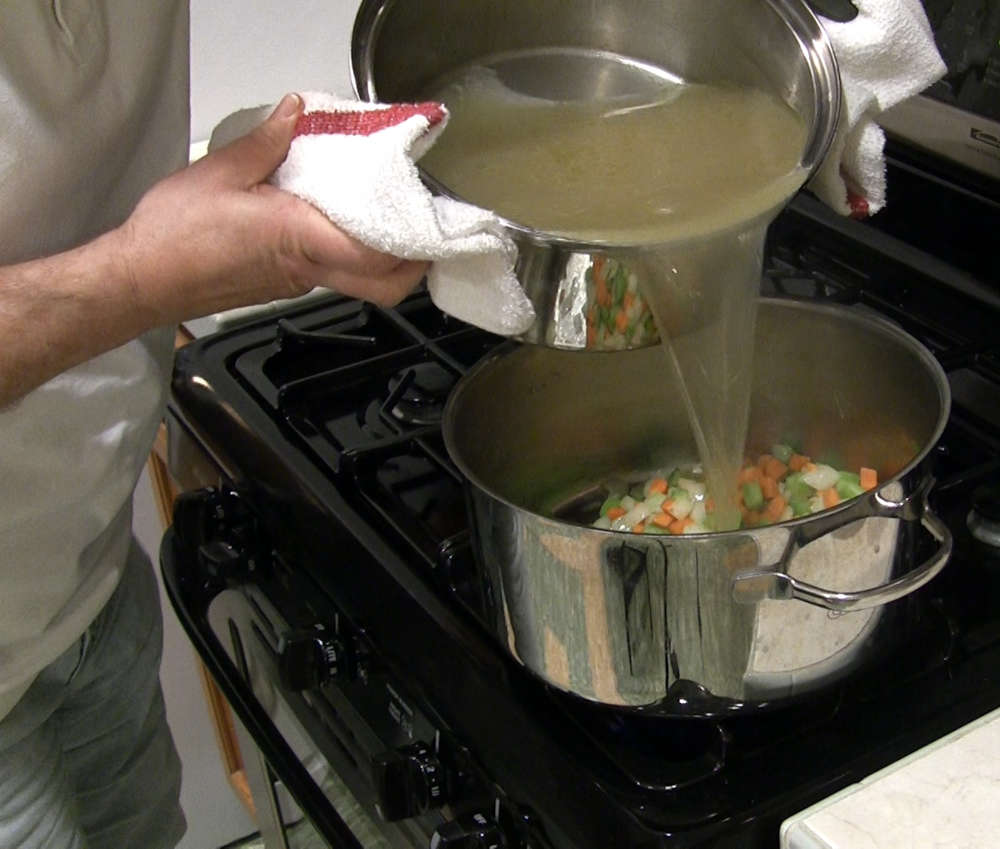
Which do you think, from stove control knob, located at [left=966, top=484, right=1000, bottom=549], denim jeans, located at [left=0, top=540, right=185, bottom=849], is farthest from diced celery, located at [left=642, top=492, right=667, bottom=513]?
denim jeans, located at [left=0, top=540, right=185, bottom=849]

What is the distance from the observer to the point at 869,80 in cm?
75

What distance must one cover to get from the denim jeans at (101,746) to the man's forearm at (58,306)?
1.09ft

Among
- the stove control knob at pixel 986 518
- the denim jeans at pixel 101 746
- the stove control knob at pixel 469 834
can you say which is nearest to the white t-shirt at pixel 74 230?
the denim jeans at pixel 101 746

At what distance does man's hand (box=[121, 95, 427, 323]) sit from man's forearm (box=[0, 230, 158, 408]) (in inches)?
0.4

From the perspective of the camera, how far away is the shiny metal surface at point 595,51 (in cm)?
66

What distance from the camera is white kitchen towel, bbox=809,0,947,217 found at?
728mm

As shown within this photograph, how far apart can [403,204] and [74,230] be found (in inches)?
12.9

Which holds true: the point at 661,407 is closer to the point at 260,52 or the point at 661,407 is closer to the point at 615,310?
the point at 615,310

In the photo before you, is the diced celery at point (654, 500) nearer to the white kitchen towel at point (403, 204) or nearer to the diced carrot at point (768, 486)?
the diced carrot at point (768, 486)

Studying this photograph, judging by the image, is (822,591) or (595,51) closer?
(822,591)

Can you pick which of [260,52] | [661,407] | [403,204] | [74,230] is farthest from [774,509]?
[260,52]

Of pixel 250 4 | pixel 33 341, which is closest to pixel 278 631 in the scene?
pixel 33 341

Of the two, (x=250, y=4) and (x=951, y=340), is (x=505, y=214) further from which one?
(x=250, y=4)

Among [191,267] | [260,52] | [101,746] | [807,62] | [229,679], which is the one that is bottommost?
[101,746]
